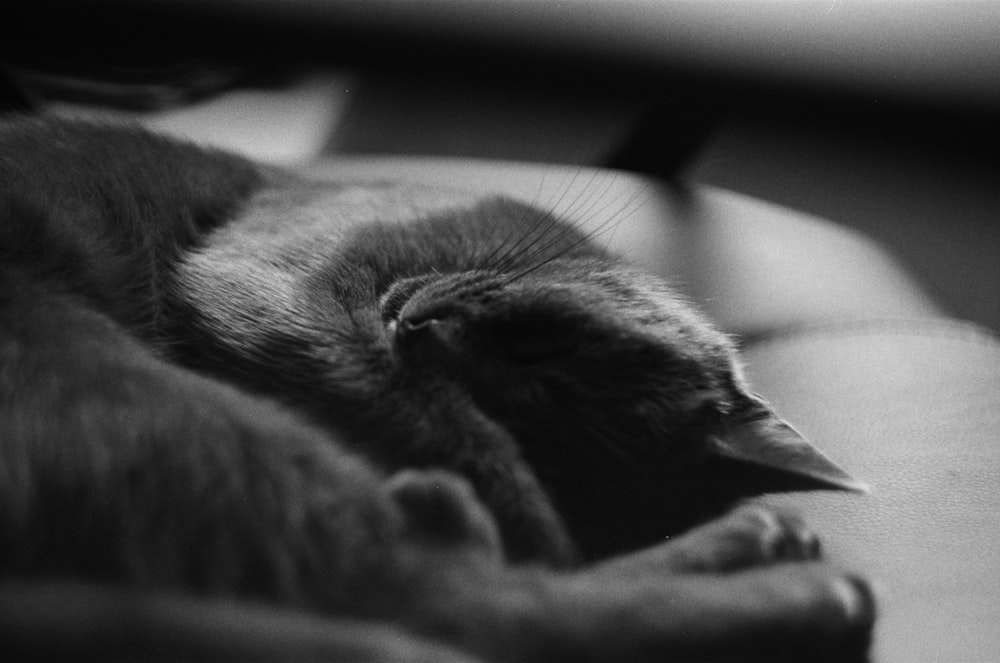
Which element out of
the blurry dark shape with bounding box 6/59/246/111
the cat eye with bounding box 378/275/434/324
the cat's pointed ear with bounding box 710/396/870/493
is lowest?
the cat's pointed ear with bounding box 710/396/870/493

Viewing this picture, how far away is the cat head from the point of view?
0.54m

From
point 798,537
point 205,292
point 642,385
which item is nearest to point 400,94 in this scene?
point 205,292

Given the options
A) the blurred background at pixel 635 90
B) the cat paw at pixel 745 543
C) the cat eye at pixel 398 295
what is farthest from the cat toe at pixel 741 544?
the blurred background at pixel 635 90

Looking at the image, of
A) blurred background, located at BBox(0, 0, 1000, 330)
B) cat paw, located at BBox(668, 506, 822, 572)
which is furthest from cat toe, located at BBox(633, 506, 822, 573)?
blurred background, located at BBox(0, 0, 1000, 330)

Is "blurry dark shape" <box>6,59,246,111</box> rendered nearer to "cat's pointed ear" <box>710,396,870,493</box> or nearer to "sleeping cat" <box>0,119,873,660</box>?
"sleeping cat" <box>0,119,873,660</box>

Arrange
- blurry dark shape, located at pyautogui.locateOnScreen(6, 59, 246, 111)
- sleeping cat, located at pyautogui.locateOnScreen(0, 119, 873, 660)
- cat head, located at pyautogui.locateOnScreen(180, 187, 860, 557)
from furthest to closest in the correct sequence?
blurry dark shape, located at pyautogui.locateOnScreen(6, 59, 246, 111), cat head, located at pyautogui.locateOnScreen(180, 187, 860, 557), sleeping cat, located at pyautogui.locateOnScreen(0, 119, 873, 660)

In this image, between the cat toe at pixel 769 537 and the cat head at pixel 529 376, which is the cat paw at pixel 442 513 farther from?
the cat toe at pixel 769 537

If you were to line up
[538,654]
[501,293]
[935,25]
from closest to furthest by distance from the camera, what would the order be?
[538,654] < [501,293] < [935,25]

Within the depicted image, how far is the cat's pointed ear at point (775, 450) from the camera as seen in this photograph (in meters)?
0.59

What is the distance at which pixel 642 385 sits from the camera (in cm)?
59

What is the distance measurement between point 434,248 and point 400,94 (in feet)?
1.01

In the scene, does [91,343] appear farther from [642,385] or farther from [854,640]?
[854,640]

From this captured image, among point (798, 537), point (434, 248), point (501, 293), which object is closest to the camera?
point (798, 537)

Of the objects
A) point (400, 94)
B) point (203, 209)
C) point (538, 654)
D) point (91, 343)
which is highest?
point (400, 94)
